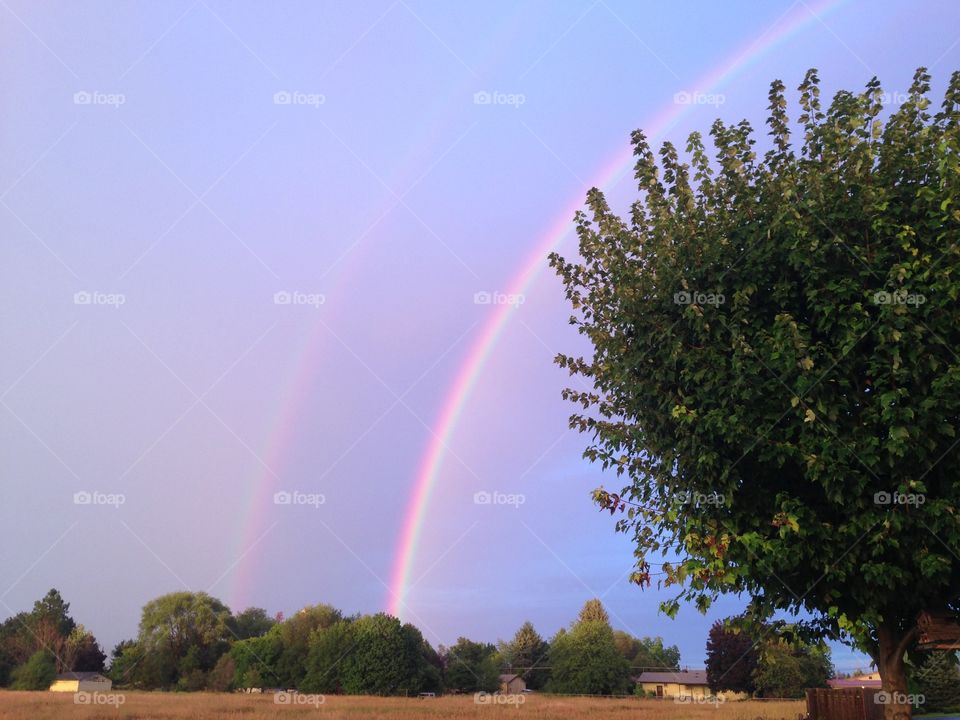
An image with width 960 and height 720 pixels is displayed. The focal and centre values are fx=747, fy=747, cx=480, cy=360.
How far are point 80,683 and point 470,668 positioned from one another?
3835 centimetres

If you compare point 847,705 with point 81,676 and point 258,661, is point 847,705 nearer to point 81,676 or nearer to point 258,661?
point 258,661

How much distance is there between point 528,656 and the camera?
10712 centimetres

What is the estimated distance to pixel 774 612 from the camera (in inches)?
493

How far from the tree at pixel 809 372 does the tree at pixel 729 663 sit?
71.6 m

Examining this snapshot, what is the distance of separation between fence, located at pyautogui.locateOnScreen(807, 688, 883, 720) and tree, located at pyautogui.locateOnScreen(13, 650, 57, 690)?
6487 centimetres

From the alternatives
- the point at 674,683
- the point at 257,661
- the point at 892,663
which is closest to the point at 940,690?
the point at 892,663

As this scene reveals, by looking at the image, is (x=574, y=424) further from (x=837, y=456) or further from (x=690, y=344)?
(x=837, y=456)

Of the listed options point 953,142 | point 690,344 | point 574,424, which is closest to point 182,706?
point 574,424

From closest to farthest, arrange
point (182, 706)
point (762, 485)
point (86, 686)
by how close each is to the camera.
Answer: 1. point (762, 485)
2. point (182, 706)
3. point (86, 686)

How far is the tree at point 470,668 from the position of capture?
81438mm

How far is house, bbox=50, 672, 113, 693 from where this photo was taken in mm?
61938

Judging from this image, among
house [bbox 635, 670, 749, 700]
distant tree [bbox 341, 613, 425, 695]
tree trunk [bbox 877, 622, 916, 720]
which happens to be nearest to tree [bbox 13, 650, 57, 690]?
distant tree [bbox 341, 613, 425, 695]

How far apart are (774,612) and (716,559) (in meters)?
2.79

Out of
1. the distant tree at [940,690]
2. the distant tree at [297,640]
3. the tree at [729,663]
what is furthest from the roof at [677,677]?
the distant tree at [940,690]
